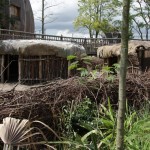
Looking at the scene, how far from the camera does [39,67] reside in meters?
13.9

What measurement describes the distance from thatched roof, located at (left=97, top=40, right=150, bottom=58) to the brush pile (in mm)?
3461

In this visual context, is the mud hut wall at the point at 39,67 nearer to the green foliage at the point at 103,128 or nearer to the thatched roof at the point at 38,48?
the thatched roof at the point at 38,48

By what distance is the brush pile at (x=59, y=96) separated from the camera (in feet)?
12.3

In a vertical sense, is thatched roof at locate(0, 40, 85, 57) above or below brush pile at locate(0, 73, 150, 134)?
above

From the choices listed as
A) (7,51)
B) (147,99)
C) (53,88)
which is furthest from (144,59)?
(7,51)

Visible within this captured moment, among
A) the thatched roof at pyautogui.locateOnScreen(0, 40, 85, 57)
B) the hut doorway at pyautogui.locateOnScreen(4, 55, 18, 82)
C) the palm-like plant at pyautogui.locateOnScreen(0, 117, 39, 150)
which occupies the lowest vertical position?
the hut doorway at pyautogui.locateOnScreen(4, 55, 18, 82)

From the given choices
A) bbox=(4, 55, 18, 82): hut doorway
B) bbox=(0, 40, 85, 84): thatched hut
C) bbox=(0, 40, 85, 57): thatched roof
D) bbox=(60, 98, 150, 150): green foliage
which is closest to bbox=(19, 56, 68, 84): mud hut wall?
bbox=(0, 40, 85, 84): thatched hut

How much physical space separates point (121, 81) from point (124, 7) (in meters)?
0.37

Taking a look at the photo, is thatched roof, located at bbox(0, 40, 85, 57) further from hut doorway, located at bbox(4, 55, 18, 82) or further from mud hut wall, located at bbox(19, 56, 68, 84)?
hut doorway, located at bbox(4, 55, 18, 82)

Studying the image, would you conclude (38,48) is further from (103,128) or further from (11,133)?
(11,133)

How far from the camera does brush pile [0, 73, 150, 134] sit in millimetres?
3748

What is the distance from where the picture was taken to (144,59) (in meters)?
8.54

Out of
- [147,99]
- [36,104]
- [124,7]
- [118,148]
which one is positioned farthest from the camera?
[147,99]

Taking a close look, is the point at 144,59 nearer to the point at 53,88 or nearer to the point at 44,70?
the point at 53,88
